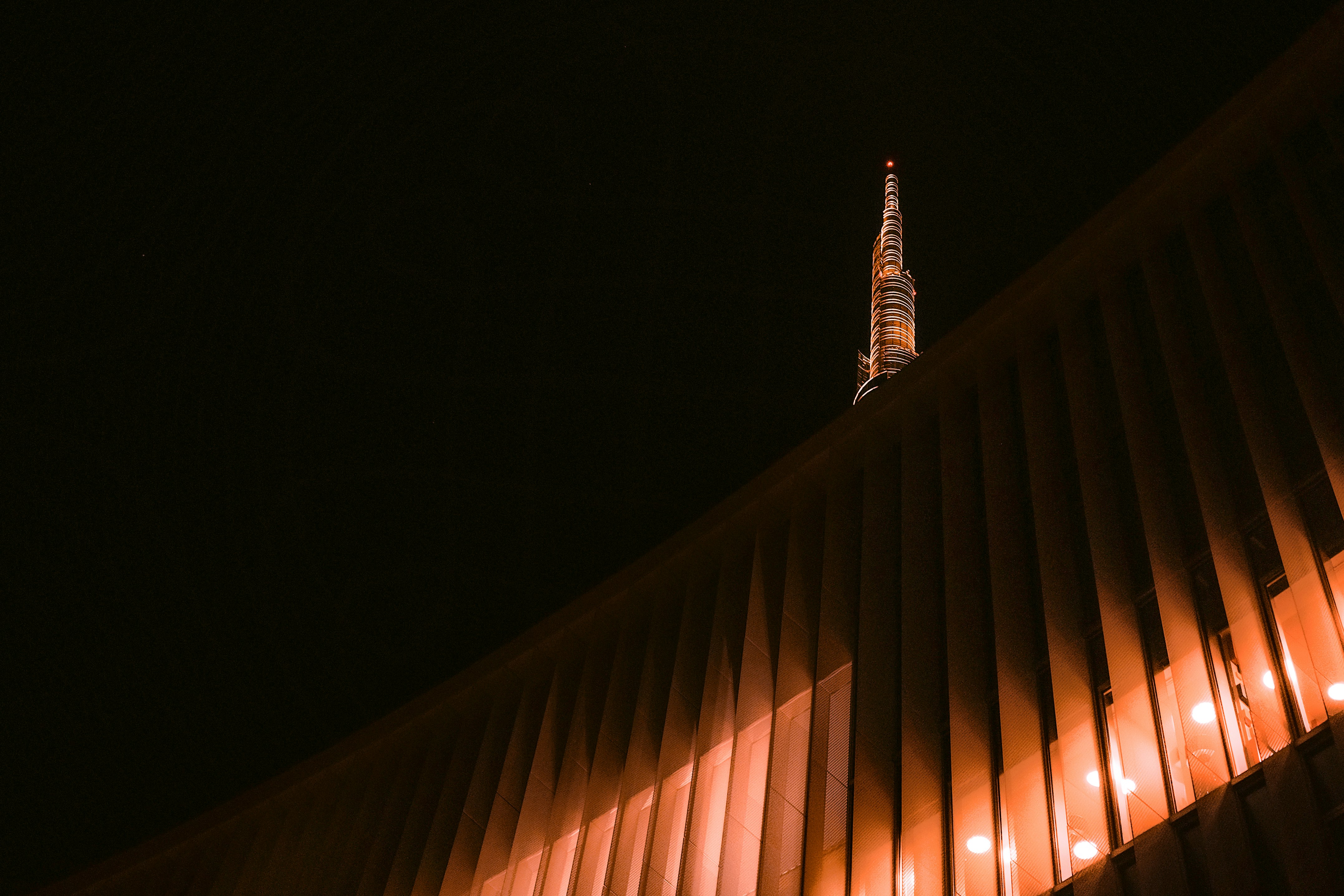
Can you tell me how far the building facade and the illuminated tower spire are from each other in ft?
60.6

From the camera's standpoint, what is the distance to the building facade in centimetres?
849

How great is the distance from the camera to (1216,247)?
11672mm

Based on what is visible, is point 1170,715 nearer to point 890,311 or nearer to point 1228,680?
point 1228,680

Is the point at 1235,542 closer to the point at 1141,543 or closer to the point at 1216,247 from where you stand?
the point at 1141,543

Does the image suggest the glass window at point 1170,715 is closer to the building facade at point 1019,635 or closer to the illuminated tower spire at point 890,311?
the building facade at point 1019,635

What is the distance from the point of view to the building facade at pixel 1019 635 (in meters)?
8.49

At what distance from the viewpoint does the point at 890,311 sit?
35.3 m

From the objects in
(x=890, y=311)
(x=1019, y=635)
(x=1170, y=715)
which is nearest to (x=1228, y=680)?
(x=1170, y=715)

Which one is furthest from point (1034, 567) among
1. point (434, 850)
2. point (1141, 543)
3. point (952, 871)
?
point (434, 850)

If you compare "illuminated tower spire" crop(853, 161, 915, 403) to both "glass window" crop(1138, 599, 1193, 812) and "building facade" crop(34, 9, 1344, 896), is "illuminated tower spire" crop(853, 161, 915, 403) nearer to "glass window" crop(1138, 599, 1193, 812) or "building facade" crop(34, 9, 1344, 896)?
"building facade" crop(34, 9, 1344, 896)

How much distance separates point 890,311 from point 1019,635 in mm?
25865

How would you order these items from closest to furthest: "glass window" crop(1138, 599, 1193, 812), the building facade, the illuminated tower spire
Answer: "glass window" crop(1138, 599, 1193, 812)
the building facade
the illuminated tower spire

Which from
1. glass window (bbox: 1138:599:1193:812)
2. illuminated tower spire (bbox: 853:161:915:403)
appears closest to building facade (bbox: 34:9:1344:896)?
glass window (bbox: 1138:599:1193:812)

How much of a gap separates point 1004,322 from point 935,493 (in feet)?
7.14
